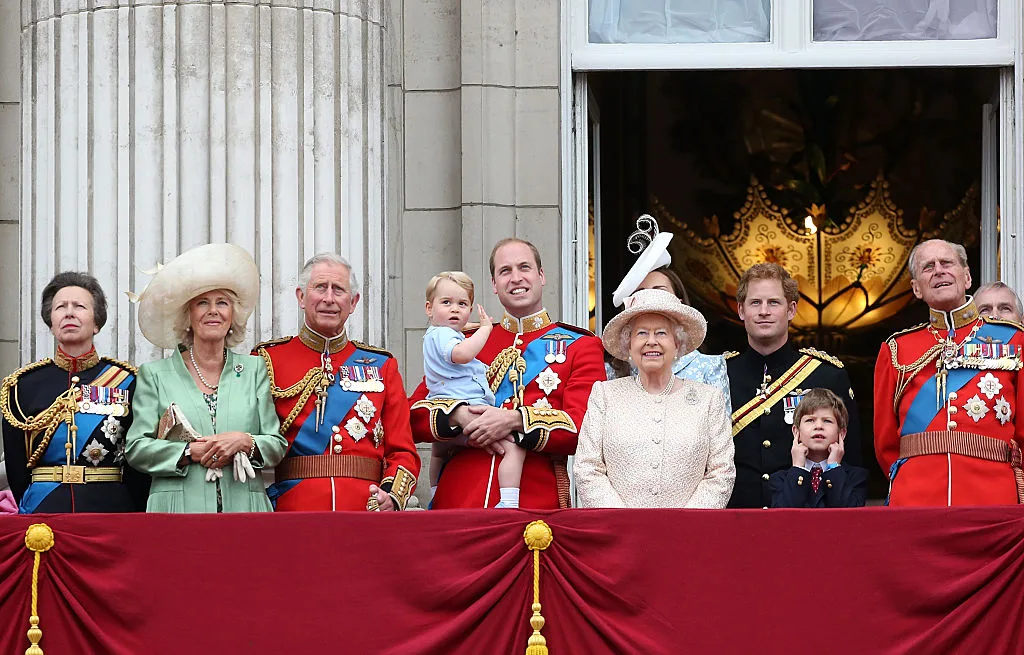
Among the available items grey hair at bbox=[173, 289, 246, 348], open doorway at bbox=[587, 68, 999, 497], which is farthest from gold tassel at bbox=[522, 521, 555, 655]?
open doorway at bbox=[587, 68, 999, 497]

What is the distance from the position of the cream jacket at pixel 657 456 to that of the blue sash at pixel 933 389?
2.46ft

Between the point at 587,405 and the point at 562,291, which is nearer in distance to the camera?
the point at 587,405

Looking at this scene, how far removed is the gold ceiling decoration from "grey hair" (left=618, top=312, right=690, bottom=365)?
660 cm

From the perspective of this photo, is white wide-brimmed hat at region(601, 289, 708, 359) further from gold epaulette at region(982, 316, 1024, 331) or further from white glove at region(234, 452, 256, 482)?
white glove at region(234, 452, 256, 482)

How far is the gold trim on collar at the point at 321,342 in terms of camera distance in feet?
24.2

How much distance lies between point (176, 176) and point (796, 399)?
3112mm

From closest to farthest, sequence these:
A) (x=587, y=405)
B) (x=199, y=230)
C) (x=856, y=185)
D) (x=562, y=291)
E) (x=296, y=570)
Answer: (x=296, y=570), (x=587, y=405), (x=199, y=230), (x=562, y=291), (x=856, y=185)

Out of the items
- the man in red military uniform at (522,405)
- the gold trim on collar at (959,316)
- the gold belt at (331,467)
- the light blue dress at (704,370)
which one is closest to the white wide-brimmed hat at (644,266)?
the light blue dress at (704,370)

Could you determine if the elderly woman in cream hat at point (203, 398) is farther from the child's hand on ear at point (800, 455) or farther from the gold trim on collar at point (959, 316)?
the gold trim on collar at point (959, 316)

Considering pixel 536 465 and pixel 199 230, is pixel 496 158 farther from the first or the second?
pixel 536 465

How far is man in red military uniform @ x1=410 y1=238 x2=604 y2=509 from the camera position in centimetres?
712

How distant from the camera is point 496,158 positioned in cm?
952

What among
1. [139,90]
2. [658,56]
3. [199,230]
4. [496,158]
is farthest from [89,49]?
[658,56]

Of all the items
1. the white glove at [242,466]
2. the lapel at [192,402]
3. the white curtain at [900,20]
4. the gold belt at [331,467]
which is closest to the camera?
the white glove at [242,466]
